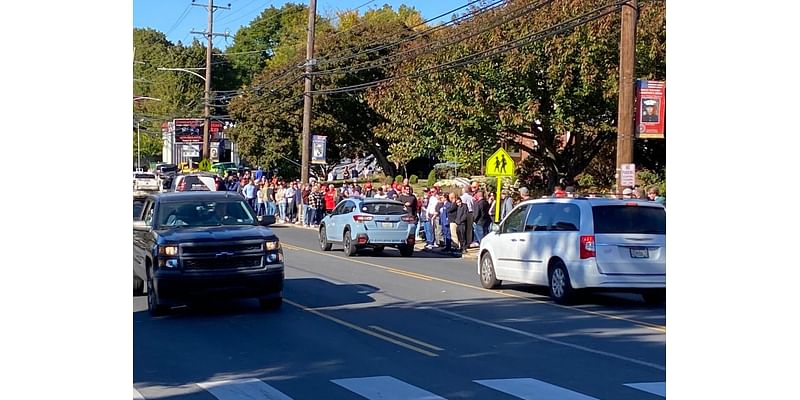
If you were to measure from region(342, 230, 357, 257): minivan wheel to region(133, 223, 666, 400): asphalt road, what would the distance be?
265 inches

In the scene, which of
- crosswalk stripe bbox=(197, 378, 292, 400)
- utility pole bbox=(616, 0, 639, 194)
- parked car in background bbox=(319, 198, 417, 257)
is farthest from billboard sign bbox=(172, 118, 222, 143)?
crosswalk stripe bbox=(197, 378, 292, 400)

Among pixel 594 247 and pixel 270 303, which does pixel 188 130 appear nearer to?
pixel 270 303

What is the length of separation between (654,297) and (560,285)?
1.70 metres

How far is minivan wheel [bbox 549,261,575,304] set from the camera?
1510 cm

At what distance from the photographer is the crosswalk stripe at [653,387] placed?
8.89 metres

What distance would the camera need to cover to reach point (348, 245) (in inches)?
977

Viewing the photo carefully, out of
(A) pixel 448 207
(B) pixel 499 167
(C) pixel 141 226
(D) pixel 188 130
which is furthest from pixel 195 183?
(D) pixel 188 130

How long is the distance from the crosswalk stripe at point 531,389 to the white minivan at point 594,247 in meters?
5.66

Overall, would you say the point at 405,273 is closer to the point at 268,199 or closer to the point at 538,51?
the point at 538,51

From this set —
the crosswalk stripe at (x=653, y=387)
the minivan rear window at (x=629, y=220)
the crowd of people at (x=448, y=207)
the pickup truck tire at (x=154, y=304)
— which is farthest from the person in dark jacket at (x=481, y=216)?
the crosswalk stripe at (x=653, y=387)

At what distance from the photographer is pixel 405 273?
20203 millimetres

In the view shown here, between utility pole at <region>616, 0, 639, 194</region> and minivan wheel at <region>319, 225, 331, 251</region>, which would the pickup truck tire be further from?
minivan wheel at <region>319, 225, 331, 251</region>

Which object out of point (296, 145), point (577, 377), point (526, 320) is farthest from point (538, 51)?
point (296, 145)

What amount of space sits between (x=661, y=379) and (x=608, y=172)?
99.5 feet
